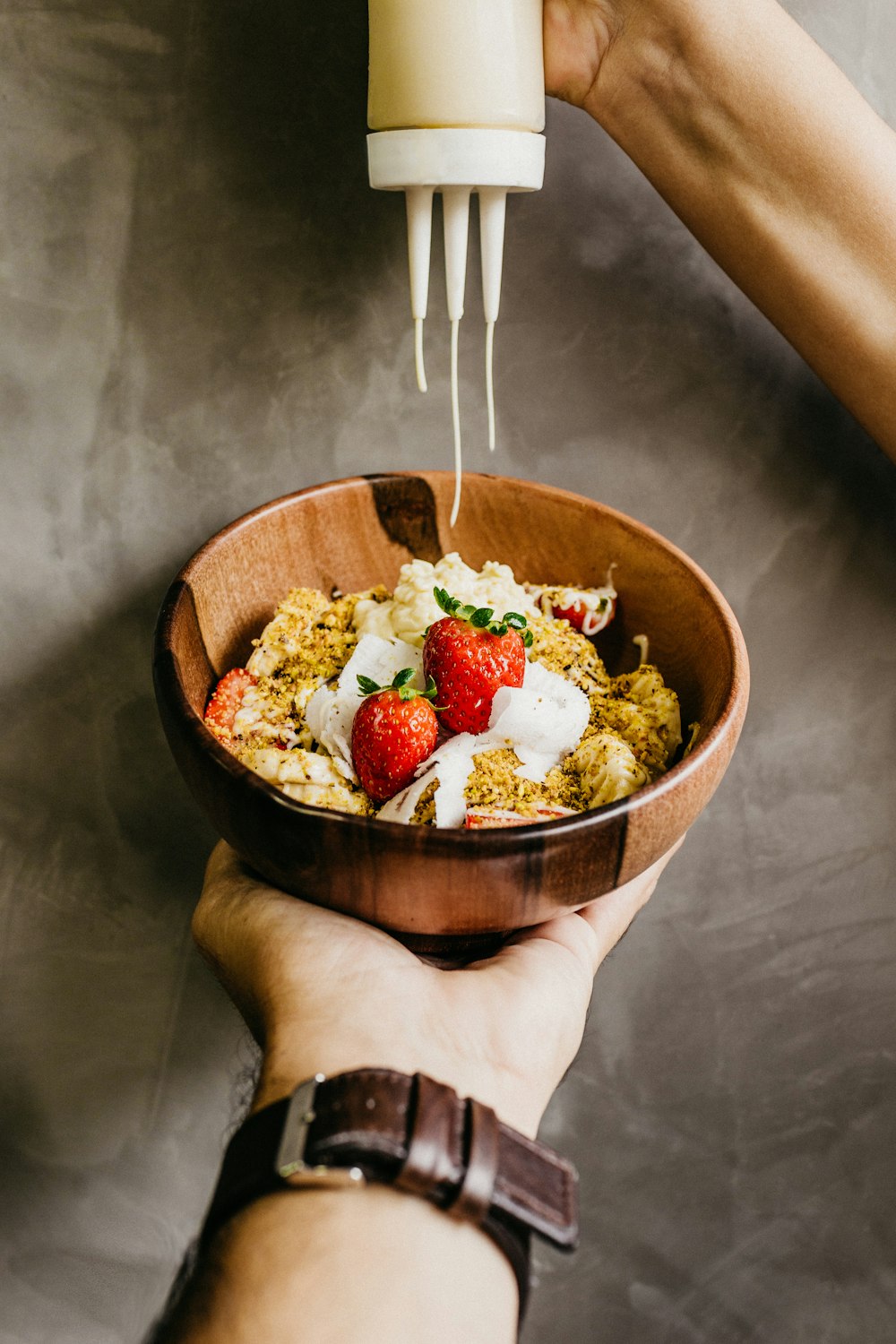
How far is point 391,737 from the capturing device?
0.54 meters

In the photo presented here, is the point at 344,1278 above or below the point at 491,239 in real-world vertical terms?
below

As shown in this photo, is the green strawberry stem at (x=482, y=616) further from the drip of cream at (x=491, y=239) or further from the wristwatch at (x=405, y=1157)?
the wristwatch at (x=405, y=1157)

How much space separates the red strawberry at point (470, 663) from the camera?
0.57 metres

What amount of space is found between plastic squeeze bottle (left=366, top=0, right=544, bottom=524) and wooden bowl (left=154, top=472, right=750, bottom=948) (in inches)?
8.8

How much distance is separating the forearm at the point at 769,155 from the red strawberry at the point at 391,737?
414 millimetres

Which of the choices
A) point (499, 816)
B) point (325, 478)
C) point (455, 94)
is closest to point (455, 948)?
point (499, 816)

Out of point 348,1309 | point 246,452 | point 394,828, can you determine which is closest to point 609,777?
point 394,828

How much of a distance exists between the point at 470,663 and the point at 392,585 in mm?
180

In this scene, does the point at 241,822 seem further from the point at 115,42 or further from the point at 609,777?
the point at 115,42

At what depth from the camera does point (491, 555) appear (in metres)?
0.71

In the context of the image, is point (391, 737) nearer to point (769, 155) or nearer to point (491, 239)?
point (491, 239)

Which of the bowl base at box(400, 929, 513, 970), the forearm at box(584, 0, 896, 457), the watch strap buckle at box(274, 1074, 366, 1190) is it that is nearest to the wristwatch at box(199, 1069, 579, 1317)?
the watch strap buckle at box(274, 1074, 366, 1190)

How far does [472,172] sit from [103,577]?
0.45m

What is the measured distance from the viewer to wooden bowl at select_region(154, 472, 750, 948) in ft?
1.49
